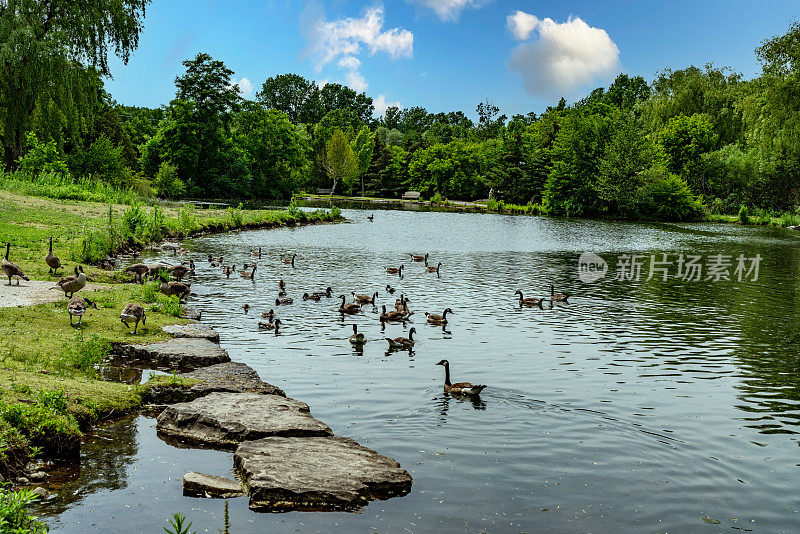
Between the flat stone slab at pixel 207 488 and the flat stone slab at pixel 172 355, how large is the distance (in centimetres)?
524

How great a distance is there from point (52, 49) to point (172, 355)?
39019mm

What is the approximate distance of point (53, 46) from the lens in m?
43.5

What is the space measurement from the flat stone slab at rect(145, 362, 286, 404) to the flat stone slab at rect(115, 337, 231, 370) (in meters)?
0.56

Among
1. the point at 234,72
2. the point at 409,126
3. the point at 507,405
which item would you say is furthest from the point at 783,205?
the point at 409,126

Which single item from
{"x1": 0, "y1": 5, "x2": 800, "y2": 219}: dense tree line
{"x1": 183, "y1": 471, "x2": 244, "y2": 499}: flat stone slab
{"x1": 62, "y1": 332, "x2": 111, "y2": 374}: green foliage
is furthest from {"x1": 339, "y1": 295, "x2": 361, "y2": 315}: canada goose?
{"x1": 0, "y1": 5, "x2": 800, "y2": 219}: dense tree line

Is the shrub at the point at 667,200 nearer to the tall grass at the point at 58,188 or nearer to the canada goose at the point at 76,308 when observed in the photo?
the tall grass at the point at 58,188

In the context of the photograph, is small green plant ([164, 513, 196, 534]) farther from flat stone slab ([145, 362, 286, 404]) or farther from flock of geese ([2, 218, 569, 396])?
flock of geese ([2, 218, 569, 396])

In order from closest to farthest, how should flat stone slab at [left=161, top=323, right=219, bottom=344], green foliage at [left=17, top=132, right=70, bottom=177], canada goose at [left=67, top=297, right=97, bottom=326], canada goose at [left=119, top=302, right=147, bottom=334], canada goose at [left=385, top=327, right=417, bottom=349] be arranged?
canada goose at [left=67, top=297, right=97, bottom=326] → canada goose at [left=119, top=302, right=147, bottom=334] → flat stone slab at [left=161, top=323, right=219, bottom=344] → canada goose at [left=385, top=327, right=417, bottom=349] → green foliage at [left=17, top=132, right=70, bottom=177]

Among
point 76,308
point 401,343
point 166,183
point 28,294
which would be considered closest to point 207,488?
point 76,308

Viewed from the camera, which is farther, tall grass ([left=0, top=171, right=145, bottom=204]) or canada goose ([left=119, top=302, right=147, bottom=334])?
tall grass ([left=0, top=171, right=145, bottom=204])

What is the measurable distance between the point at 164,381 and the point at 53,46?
135 feet

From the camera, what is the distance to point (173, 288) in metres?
21.2

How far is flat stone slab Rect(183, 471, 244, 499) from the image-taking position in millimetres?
7984

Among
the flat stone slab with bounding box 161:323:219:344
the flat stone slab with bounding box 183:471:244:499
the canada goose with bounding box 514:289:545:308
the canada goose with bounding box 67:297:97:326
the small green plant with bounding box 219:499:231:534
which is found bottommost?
the small green plant with bounding box 219:499:231:534
